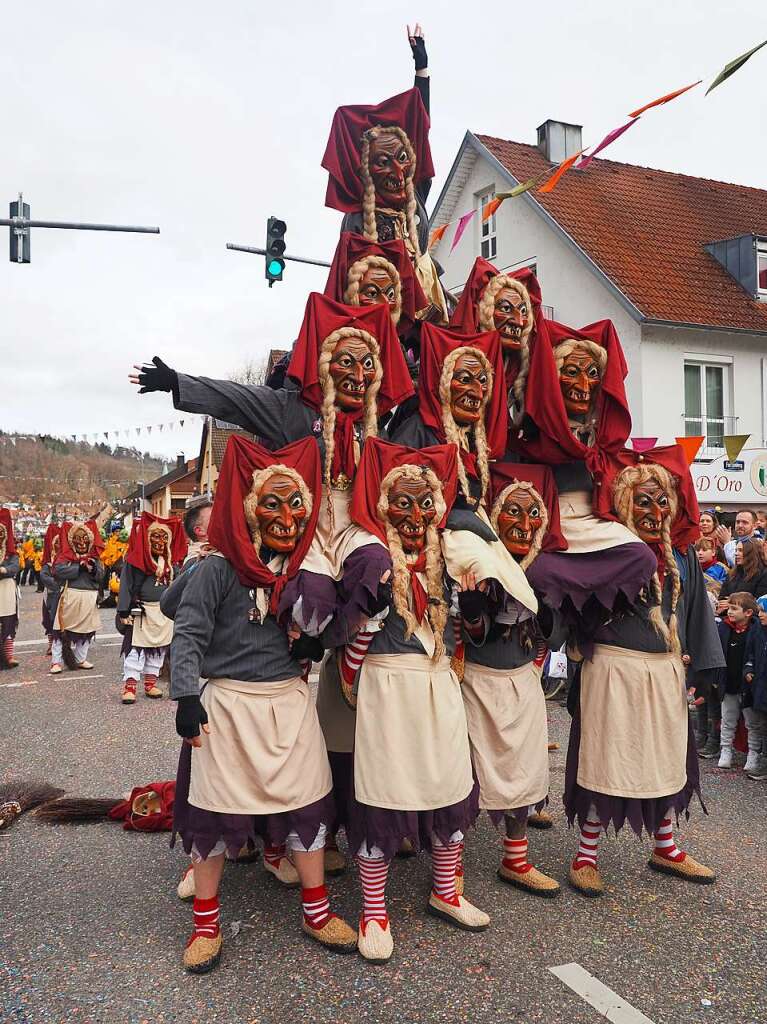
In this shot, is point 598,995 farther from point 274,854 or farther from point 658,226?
point 658,226

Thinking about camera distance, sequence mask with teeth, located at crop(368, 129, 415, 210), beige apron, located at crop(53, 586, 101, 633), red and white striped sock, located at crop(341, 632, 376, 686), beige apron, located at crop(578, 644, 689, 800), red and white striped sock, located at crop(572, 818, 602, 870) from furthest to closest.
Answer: beige apron, located at crop(53, 586, 101, 633), mask with teeth, located at crop(368, 129, 415, 210), red and white striped sock, located at crop(572, 818, 602, 870), beige apron, located at crop(578, 644, 689, 800), red and white striped sock, located at crop(341, 632, 376, 686)

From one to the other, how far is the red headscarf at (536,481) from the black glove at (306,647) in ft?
3.59

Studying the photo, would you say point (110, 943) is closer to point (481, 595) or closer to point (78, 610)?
point (481, 595)

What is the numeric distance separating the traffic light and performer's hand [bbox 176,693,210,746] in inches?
369

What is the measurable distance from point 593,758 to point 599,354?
6.26 feet

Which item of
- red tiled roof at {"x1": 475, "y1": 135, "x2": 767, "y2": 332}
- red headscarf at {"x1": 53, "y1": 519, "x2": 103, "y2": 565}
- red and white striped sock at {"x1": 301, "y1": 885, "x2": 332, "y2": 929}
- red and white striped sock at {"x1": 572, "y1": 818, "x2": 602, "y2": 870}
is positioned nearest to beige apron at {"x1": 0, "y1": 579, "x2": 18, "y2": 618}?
red headscarf at {"x1": 53, "y1": 519, "x2": 103, "y2": 565}

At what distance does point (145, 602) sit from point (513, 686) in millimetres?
6187

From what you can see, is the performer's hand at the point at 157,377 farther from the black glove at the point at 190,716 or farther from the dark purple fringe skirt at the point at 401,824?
the dark purple fringe skirt at the point at 401,824

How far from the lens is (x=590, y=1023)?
9.29 ft

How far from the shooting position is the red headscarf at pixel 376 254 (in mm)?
4363

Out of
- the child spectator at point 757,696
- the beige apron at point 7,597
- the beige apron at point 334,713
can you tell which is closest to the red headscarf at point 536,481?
the beige apron at point 334,713

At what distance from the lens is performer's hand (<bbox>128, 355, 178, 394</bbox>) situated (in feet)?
12.8

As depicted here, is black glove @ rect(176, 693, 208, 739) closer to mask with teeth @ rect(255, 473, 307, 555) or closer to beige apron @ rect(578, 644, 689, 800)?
mask with teeth @ rect(255, 473, 307, 555)

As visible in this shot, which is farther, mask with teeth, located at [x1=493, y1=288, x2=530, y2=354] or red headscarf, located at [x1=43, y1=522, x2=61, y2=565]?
red headscarf, located at [x1=43, y1=522, x2=61, y2=565]
